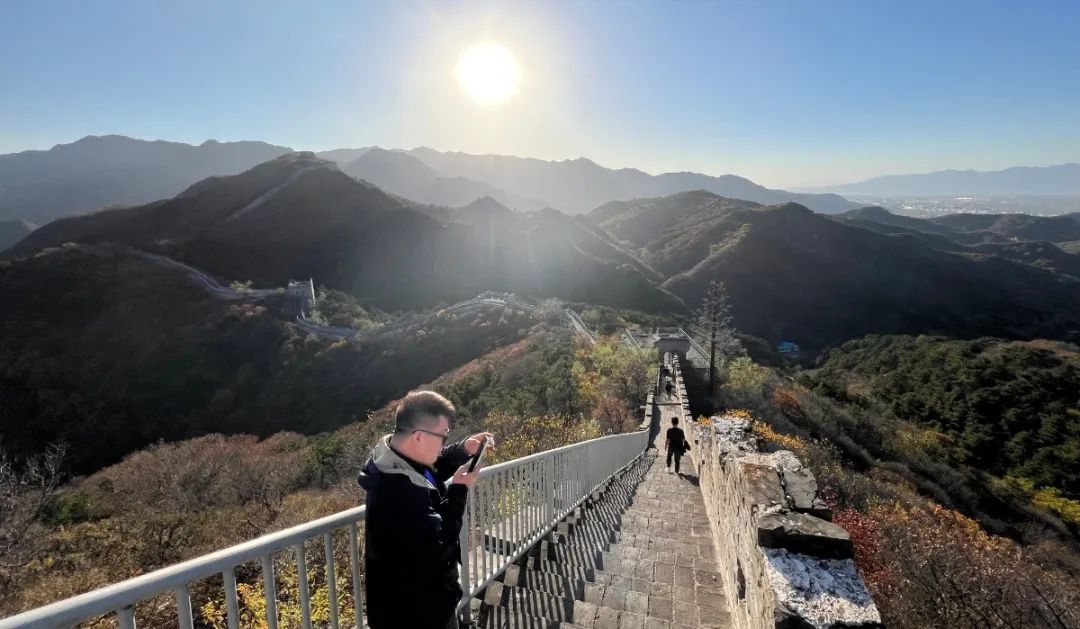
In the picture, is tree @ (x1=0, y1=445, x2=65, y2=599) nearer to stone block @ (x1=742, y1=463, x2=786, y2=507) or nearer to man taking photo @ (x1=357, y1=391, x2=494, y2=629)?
man taking photo @ (x1=357, y1=391, x2=494, y2=629)

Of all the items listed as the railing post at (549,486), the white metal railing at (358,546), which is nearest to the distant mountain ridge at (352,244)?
the white metal railing at (358,546)

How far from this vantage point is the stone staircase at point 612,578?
3529mm

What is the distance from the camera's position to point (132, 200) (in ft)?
514

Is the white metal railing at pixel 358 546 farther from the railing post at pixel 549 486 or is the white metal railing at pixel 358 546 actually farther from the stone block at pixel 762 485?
the stone block at pixel 762 485

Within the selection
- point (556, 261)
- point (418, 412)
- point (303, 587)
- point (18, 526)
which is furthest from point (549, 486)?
point (556, 261)

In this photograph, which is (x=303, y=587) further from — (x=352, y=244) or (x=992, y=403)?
(x=352, y=244)

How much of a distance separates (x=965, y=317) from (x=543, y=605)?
316 ft

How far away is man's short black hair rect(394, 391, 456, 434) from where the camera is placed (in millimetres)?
1963

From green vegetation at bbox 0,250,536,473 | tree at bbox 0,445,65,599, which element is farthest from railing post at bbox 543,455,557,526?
green vegetation at bbox 0,250,536,473

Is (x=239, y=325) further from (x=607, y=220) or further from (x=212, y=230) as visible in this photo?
(x=607, y=220)

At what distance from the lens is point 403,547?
192cm

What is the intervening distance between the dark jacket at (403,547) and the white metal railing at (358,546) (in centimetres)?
28

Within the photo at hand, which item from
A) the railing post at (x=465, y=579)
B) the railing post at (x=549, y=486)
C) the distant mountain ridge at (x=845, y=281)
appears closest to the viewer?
the railing post at (x=465, y=579)

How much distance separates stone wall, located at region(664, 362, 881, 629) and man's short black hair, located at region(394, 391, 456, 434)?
2.20m
